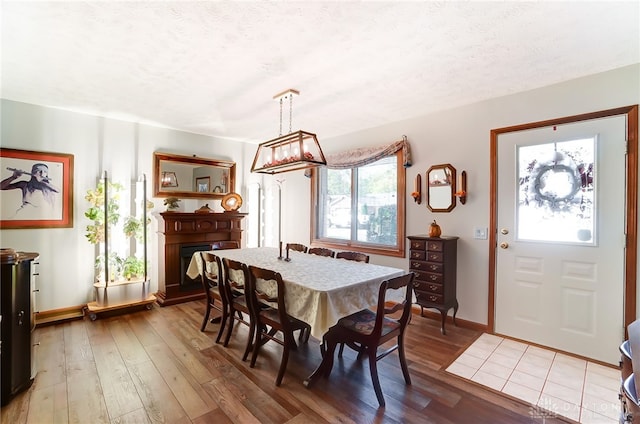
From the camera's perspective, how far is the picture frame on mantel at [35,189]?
333cm

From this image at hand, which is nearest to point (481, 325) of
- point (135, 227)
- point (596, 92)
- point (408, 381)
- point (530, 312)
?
point (530, 312)

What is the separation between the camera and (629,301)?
→ 2.49 meters

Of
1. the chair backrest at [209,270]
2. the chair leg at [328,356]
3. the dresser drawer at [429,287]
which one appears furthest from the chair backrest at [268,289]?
the dresser drawer at [429,287]

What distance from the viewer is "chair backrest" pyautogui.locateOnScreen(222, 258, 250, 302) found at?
260 cm

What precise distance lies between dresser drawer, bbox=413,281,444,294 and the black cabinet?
11.6ft

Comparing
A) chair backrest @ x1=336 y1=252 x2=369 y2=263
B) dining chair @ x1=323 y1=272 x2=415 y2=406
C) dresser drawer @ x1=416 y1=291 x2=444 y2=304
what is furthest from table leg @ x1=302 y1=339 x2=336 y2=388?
dresser drawer @ x1=416 y1=291 x2=444 y2=304

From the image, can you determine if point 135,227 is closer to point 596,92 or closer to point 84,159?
point 84,159

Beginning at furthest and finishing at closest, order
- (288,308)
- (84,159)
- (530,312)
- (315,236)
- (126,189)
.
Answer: (315,236), (126,189), (84,159), (530,312), (288,308)

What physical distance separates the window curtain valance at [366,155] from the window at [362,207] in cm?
11

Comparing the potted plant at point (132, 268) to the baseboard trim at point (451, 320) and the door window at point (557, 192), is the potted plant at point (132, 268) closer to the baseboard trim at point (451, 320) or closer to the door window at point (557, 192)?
the baseboard trim at point (451, 320)

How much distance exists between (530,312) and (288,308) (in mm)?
2533

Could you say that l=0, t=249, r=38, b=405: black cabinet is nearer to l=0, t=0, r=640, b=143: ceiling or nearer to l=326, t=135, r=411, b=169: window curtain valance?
l=0, t=0, r=640, b=143: ceiling

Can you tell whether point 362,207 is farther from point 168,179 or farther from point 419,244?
point 168,179

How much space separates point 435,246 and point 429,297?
59 centimetres
